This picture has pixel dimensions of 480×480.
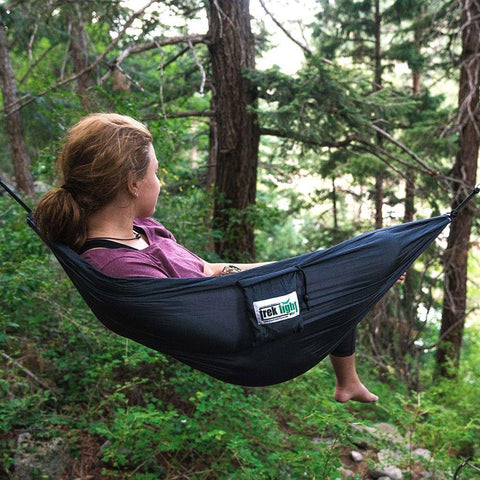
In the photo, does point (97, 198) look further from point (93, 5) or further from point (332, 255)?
point (93, 5)

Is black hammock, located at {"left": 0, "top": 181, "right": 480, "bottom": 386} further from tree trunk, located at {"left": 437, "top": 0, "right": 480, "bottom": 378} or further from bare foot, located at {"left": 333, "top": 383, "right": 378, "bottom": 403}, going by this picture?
tree trunk, located at {"left": 437, "top": 0, "right": 480, "bottom": 378}

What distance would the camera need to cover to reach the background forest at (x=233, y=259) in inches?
106

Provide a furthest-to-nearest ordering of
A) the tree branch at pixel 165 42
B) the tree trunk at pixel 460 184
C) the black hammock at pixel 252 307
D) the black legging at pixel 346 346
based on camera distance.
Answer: the tree trunk at pixel 460 184
the tree branch at pixel 165 42
the black legging at pixel 346 346
the black hammock at pixel 252 307

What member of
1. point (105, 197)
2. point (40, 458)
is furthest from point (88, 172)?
point (40, 458)

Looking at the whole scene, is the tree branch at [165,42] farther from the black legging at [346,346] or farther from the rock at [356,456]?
the rock at [356,456]

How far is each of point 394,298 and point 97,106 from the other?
3886 millimetres

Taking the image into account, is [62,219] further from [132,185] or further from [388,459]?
[388,459]

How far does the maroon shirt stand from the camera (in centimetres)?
146

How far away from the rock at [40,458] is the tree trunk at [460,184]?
13.7 feet

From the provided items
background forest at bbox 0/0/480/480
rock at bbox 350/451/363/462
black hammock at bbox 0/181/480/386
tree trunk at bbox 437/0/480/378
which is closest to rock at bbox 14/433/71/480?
background forest at bbox 0/0/480/480

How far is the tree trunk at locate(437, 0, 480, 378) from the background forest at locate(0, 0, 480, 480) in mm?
23

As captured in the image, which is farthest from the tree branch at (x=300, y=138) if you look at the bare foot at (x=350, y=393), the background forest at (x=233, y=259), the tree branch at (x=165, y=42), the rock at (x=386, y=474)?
the bare foot at (x=350, y=393)

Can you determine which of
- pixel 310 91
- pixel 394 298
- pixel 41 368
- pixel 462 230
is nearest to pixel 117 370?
pixel 41 368

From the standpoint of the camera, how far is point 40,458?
8.47 ft
